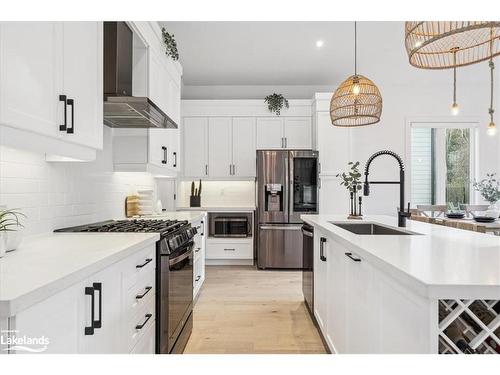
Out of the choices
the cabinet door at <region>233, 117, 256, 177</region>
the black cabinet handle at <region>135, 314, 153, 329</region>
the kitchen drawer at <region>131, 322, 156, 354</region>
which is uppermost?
the cabinet door at <region>233, 117, 256, 177</region>

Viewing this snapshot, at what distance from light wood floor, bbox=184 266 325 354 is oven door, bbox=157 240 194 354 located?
345 millimetres

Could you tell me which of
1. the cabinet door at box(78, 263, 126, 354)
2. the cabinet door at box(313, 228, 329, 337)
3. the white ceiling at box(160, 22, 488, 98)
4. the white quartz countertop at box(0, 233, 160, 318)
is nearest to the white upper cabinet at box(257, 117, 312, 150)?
the white ceiling at box(160, 22, 488, 98)

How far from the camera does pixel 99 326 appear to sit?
123 centimetres

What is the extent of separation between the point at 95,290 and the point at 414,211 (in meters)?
4.74

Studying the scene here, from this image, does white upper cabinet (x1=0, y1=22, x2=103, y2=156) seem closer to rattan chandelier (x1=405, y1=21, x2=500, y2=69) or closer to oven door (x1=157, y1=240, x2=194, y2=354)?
oven door (x1=157, y1=240, x2=194, y2=354)

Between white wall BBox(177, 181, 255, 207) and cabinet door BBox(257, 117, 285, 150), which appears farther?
white wall BBox(177, 181, 255, 207)

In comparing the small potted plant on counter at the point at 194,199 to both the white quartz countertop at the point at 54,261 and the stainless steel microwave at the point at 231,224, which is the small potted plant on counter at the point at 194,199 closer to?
the stainless steel microwave at the point at 231,224

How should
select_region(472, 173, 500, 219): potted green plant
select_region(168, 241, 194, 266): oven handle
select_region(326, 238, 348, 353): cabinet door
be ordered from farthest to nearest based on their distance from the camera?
select_region(472, 173, 500, 219): potted green plant, select_region(168, 241, 194, 266): oven handle, select_region(326, 238, 348, 353): cabinet door

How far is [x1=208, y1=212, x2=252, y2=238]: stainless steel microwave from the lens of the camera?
16.8 feet

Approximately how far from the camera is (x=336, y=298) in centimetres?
211

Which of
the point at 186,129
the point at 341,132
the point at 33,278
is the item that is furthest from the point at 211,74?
the point at 33,278

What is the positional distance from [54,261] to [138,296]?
21.0 inches
